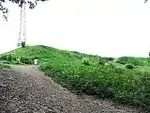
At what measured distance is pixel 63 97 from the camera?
55.2 feet

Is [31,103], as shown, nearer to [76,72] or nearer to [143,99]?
[143,99]

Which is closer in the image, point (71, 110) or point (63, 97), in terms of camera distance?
point (71, 110)

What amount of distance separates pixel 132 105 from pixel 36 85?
4.09m

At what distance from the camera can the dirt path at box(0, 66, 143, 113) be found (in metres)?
13.9

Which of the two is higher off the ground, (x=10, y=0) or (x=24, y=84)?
(x=10, y=0)

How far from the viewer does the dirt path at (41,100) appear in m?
13.9

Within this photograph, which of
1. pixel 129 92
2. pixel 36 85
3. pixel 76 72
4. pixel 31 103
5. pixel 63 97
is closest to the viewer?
pixel 31 103

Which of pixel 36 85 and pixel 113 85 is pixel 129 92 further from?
pixel 36 85

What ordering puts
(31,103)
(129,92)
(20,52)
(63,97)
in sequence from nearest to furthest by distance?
(31,103), (63,97), (129,92), (20,52)

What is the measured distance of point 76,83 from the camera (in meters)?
20.2

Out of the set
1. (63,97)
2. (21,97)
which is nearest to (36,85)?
(63,97)

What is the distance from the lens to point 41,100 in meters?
15.1

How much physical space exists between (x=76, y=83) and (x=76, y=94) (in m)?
1.56

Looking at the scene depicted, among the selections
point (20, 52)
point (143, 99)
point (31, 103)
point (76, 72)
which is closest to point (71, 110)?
point (31, 103)
